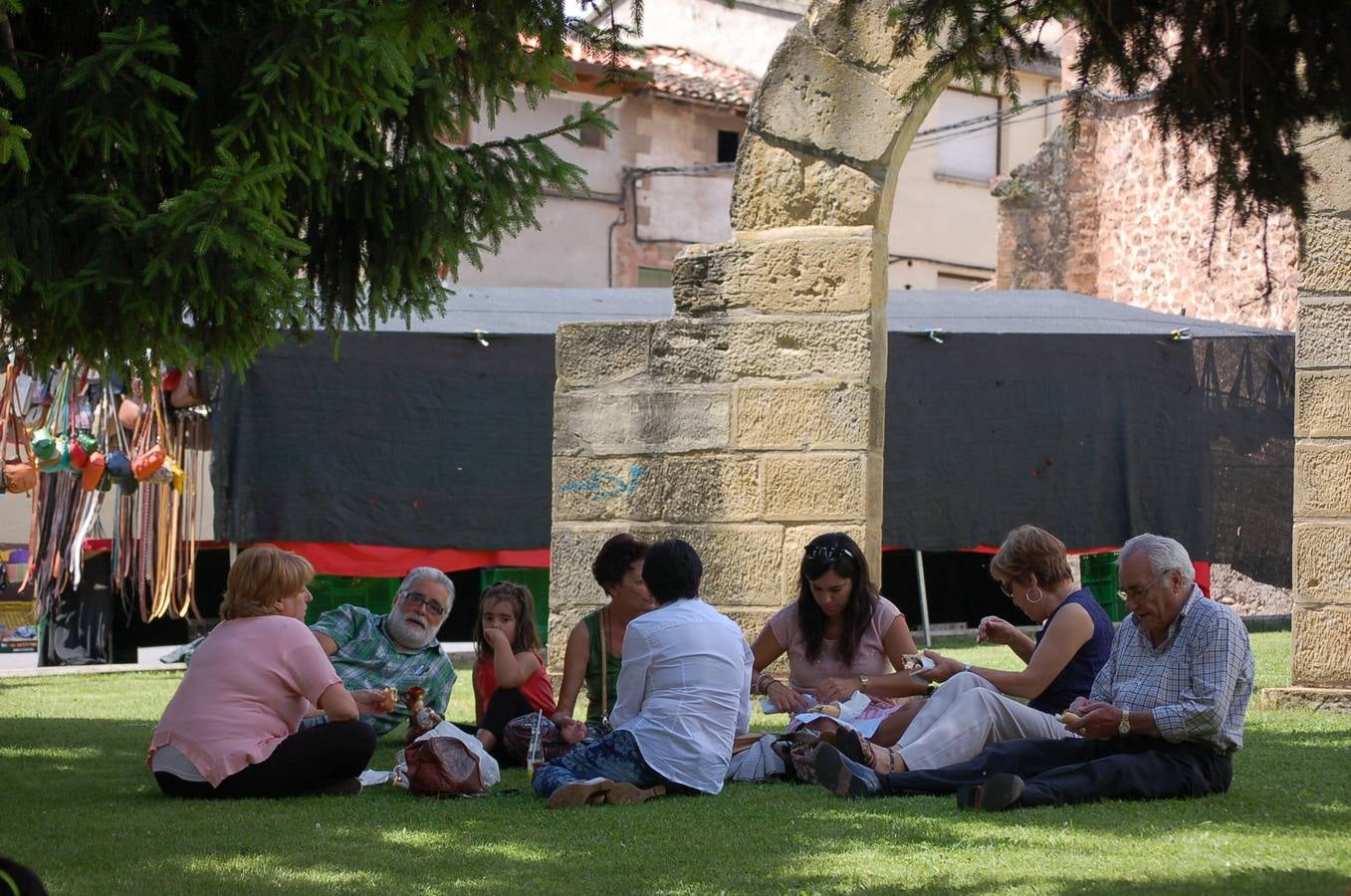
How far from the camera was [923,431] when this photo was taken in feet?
42.7

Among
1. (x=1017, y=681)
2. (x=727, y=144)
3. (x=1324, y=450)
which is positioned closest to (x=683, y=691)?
(x=1017, y=681)

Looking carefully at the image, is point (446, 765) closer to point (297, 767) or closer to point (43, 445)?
point (297, 767)

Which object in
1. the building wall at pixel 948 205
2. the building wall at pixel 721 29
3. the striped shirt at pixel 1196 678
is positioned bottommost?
the striped shirt at pixel 1196 678

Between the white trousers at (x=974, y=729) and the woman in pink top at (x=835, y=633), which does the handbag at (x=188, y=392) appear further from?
the white trousers at (x=974, y=729)

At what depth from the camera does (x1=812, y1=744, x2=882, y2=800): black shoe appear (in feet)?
18.7

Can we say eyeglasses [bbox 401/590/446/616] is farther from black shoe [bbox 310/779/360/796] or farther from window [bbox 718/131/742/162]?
window [bbox 718/131/742/162]

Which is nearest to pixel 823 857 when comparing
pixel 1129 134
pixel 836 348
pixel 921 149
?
pixel 836 348

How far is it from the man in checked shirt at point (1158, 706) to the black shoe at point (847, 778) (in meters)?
0.41

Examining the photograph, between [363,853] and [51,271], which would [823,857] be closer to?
[363,853]

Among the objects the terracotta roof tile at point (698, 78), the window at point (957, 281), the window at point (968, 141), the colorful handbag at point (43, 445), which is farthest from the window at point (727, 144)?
the colorful handbag at point (43, 445)

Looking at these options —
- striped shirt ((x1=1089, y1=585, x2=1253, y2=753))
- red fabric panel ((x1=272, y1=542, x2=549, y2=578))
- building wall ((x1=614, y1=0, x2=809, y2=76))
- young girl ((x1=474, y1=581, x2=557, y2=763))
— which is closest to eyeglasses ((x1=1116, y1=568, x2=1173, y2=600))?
striped shirt ((x1=1089, y1=585, x2=1253, y2=753))

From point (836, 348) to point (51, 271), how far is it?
3981 millimetres

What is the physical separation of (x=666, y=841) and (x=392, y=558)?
7.88m

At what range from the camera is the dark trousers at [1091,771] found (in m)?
5.34
